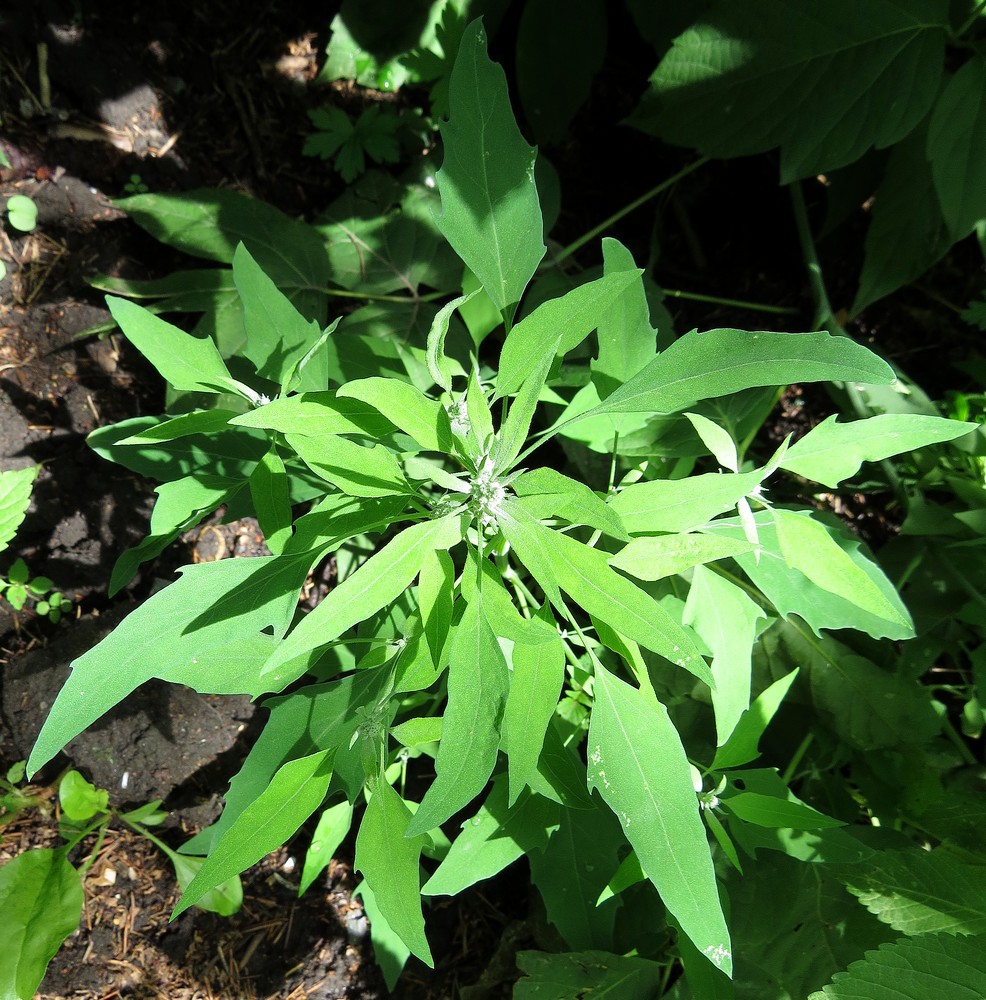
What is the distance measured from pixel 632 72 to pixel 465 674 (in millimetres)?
1885

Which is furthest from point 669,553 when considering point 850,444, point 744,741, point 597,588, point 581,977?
point 581,977

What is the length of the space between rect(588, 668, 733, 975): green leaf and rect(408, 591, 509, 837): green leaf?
18cm

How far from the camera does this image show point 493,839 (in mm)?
1311

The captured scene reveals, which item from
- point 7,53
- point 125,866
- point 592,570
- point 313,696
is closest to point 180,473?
point 313,696

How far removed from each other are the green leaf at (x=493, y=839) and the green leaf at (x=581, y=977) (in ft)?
1.17

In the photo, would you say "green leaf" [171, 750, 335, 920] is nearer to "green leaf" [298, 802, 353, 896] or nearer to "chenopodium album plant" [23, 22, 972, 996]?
"chenopodium album plant" [23, 22, 972, 996]

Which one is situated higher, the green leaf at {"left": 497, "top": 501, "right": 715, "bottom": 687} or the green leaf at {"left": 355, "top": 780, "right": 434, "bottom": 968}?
the green leaf at {"left": 497, "top": 501, "right": 715, "bottom": 687}

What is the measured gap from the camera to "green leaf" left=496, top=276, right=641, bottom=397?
39.4 inches

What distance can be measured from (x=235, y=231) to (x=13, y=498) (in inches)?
30.4

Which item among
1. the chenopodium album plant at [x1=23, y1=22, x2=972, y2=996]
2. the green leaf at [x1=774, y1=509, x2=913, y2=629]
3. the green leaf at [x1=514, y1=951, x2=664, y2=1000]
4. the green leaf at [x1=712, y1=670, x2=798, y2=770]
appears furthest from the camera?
the green leaf at [x1=514, y1=951, x2=664, y2=1000]

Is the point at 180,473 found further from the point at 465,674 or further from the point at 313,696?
the point at 465,674

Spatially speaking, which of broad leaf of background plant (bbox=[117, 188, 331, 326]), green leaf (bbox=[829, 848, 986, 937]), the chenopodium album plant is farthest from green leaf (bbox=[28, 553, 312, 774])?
green leaf (bbox=[829, 848, 986, 937])

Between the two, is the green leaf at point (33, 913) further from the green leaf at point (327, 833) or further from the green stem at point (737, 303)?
the green stem at point (737, 303)

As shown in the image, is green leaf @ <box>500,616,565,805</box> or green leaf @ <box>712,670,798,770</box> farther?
green leaf @ <box>712,670,798,770</box>
